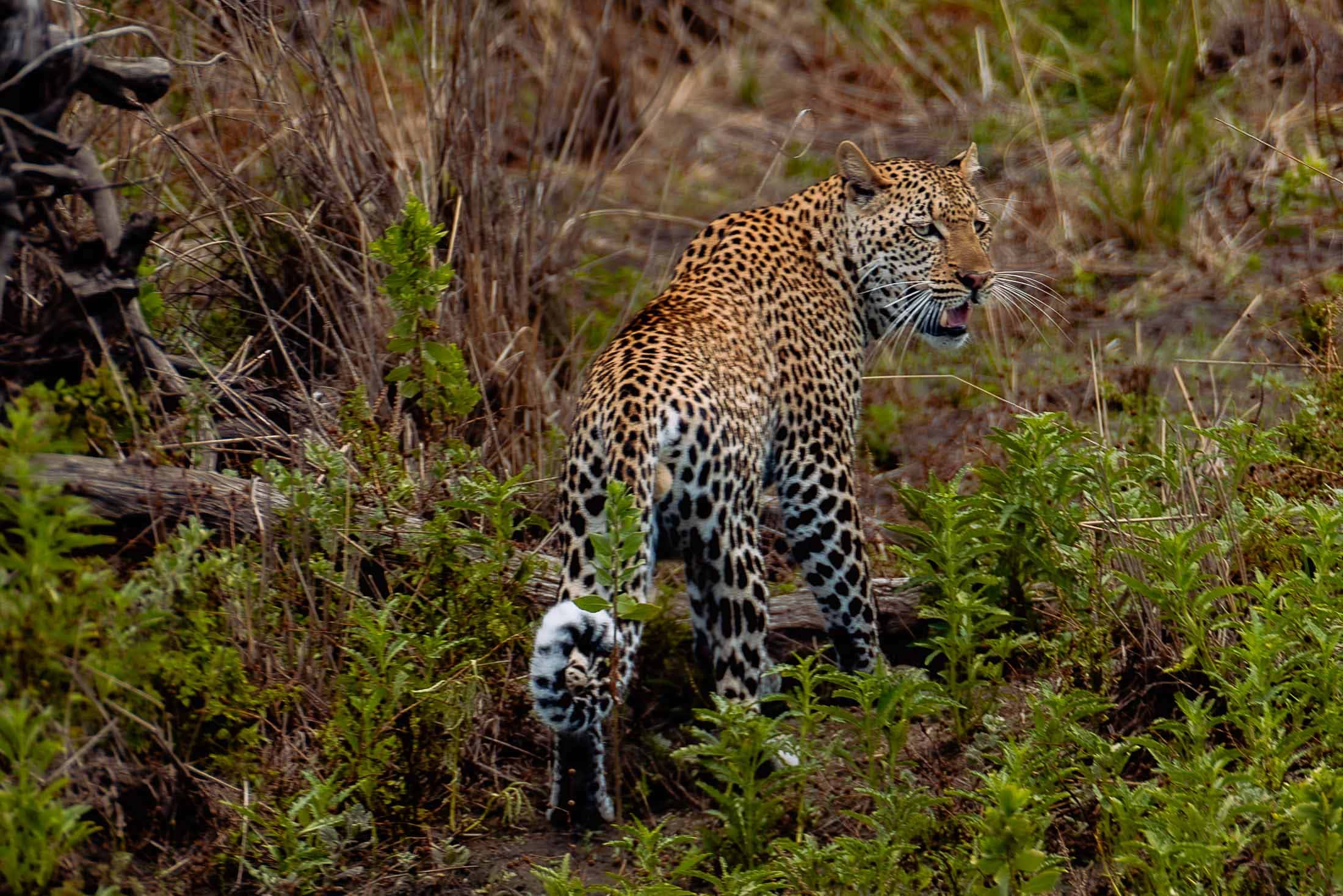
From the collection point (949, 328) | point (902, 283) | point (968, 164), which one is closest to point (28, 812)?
point (902, 283)

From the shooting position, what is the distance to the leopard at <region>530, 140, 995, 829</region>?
4.99m

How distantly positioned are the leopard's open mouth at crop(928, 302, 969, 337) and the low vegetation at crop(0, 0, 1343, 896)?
46 centimetres

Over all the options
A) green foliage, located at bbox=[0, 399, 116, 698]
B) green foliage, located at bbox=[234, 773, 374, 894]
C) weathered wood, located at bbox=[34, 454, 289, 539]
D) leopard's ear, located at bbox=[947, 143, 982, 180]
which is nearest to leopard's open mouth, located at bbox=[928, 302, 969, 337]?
leopard's ear, located at bbox=[947, 143, 982, 180]

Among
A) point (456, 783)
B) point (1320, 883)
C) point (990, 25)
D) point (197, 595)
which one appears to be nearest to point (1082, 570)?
point (1320, 883)

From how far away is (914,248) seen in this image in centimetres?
634

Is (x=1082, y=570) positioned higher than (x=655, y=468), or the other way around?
(x=655, y=468)

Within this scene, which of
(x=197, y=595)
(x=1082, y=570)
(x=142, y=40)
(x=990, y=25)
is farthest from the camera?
(x=990, y=25)

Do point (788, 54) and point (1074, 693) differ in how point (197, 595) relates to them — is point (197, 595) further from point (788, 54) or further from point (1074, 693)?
point (788, 54)

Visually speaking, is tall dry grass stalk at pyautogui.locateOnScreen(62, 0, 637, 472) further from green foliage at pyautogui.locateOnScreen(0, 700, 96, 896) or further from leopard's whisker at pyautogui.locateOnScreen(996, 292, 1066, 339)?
green foliage at pyautogui.locateOnScreen(0, 700, 96, 896)

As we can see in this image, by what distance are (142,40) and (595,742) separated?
384cm

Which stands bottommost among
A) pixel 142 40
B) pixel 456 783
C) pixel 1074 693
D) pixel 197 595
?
pixel 456 783

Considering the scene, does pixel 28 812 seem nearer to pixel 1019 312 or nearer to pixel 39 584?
pixel 39 584

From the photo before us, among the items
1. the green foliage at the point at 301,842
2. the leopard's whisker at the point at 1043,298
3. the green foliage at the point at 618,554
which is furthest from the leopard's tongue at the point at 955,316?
the green foliage at the point at 301,842

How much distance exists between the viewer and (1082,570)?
5.48m
